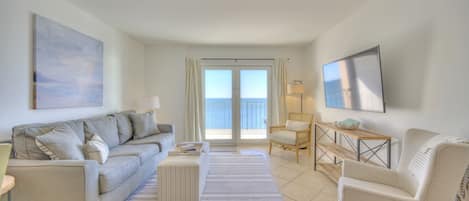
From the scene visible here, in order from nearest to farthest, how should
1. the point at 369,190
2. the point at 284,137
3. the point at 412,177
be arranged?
the point at 369,190
the point at 412,177
the point at 284,137

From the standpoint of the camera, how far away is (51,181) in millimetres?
1800

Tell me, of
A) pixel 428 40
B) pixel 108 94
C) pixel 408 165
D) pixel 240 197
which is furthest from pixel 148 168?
pixel 428 40

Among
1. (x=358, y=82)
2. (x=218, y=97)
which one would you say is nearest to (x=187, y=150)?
(x=358, y=82)

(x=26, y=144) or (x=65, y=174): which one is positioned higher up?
(x=26, y=144)

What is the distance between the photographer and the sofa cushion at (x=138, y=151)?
8.78 feet

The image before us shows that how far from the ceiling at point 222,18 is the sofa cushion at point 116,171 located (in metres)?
1.90

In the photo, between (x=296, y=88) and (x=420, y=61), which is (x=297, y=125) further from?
(x=420, y=61)

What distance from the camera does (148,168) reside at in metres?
2.94

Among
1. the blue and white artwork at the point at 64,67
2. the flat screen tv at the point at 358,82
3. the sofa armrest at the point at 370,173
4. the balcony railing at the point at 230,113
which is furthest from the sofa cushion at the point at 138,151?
the flat screen tv at the point at 358,82

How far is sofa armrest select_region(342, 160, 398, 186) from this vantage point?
191cm

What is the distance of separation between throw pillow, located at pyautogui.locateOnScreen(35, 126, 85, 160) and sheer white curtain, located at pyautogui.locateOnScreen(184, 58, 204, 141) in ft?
9.14

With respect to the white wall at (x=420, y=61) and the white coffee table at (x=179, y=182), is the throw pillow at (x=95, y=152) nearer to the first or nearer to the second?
the white coffee table at (x=179, y=182)

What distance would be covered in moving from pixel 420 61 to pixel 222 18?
2425 millimetres

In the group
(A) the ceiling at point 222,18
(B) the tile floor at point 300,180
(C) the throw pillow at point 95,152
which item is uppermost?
(A) the ceiling at point 222,18
